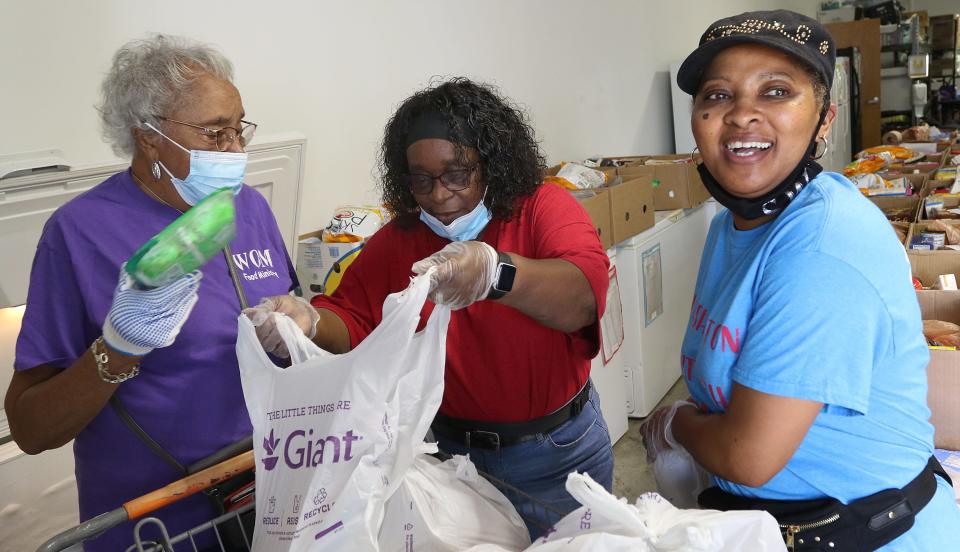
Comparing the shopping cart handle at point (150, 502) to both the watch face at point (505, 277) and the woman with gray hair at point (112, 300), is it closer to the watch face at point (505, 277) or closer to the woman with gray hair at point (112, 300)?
the woman with gray hair at point (112, 300)

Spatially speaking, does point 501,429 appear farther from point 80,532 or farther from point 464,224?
point 80,532

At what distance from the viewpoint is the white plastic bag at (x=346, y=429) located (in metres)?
0.97

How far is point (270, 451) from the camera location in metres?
1.07

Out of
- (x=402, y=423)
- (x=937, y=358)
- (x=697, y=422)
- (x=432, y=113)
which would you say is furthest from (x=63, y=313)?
(x=937, y=358)

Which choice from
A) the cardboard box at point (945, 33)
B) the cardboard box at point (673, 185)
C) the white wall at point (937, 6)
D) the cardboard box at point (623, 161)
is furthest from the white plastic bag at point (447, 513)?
the white wall at point (937, 6)

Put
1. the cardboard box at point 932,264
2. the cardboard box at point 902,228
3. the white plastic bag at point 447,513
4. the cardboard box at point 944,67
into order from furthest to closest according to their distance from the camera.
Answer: the cardboard box at point 944,67, the cardboard box at point 902,228, the cardboard box at point 932,264, the white plastic bag at point 447,513

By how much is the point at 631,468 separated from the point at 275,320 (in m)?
2.26

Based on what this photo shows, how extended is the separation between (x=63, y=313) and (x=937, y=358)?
6.09ft

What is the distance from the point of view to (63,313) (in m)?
1.21

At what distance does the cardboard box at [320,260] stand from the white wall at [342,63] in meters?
0.24

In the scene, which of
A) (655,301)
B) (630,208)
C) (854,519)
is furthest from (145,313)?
(655,301)

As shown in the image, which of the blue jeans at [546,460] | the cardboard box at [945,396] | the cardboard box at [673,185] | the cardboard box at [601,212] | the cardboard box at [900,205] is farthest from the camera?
the cardboard box at [673,185]

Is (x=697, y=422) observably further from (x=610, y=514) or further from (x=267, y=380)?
(x=267, y=380)

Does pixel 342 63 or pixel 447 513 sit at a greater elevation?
pixel 342 63
